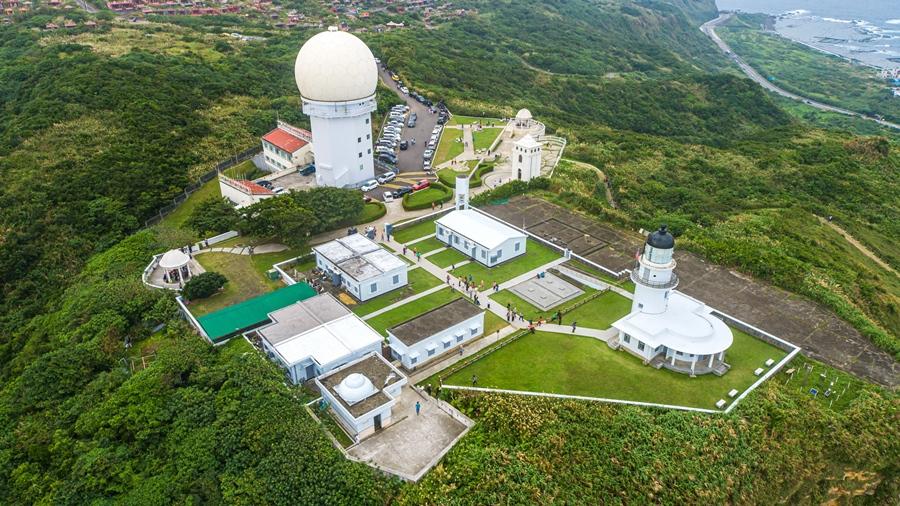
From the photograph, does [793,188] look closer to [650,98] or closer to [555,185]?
[555,185]

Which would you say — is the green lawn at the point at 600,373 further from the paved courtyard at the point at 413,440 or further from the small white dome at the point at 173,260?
the small white dome at the point at 173,260

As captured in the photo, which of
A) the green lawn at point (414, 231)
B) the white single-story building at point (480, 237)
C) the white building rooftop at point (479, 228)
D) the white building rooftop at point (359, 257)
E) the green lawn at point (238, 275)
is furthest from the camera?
the green lawn at point (414, 231)

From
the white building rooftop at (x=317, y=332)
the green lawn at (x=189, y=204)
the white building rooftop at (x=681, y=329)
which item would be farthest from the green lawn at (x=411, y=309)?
the green lawn at (x=189, y=204)

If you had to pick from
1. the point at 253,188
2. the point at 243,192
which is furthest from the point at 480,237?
the point at 243,192

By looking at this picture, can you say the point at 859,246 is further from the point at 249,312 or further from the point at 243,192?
the point at 243,192

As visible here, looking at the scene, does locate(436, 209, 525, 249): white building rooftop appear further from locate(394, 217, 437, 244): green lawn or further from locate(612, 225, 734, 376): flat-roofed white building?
locate(612, 225, 734, 376): flat-roofed white building

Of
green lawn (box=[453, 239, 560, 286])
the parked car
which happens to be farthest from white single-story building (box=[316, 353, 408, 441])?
the parked car

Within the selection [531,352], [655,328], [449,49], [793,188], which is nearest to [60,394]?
[531,352]
